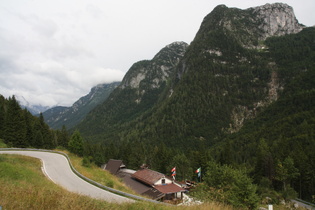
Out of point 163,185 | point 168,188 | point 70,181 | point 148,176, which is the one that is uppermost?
point 70,181

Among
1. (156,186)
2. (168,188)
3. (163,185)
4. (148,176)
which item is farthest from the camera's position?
(148,176)

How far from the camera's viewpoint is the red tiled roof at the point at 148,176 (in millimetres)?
38544

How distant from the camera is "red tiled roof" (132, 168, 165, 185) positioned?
126 feet

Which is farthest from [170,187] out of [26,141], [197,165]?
[26,141]

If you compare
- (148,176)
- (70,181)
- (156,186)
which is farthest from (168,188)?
(70,181)

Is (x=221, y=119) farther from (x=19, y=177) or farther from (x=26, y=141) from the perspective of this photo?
(x=19, y=177)

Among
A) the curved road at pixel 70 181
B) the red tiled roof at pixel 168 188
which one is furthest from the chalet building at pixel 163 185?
the curved road at pixel 70 181

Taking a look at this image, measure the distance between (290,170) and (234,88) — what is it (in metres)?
153

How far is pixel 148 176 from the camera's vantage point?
41219 mm

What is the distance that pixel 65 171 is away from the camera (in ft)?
68.4

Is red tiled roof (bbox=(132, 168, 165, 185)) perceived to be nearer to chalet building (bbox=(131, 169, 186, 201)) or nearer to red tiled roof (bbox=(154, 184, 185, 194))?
chalet building (bbox=(131, 169, 186, 201))

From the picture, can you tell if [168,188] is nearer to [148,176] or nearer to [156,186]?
[156,186]


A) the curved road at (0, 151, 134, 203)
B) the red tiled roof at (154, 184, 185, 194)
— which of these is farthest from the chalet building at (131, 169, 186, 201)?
the curved road at (0, 151, 134, 203)

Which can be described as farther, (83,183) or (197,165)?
(197,165)
